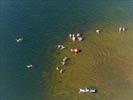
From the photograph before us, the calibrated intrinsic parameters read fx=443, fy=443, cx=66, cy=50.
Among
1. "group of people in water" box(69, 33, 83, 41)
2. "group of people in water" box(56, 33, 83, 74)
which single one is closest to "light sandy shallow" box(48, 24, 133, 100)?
"group of people in water" box(56, 33, 83, 74)

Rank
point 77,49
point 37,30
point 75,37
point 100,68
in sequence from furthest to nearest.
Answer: point 37,30, point 75,37, point 77,49, point 100,68

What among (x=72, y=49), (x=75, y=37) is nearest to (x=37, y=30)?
(x=75, y=37)

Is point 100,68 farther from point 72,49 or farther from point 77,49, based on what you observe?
point 72,49

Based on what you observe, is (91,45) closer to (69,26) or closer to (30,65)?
(69,26)

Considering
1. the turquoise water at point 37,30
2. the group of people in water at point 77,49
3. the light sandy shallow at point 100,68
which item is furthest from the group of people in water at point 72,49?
the turquoise water at point 37,30

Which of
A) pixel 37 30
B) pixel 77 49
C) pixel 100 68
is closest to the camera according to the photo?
pixel 100 68

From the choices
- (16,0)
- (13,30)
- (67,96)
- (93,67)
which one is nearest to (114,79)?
(93,67)

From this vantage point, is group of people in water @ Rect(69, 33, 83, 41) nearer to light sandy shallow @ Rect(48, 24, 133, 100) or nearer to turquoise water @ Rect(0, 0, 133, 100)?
light sandy shallow @ Rect(48, 24, 133, 100)
